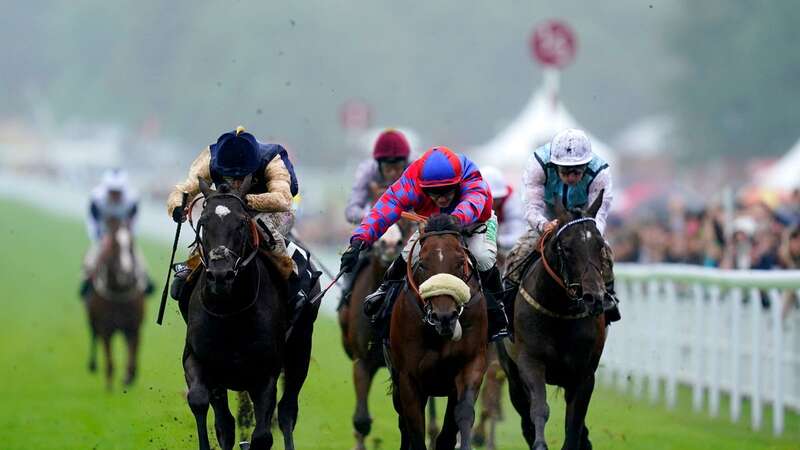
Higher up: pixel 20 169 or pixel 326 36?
pixel 326 36

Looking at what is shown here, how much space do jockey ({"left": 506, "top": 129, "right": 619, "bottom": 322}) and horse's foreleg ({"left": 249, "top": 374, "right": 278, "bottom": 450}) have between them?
1.88m

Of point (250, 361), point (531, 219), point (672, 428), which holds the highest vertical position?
point (531, 219)

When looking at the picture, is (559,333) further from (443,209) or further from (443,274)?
(443,274)

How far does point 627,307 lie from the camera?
17.5 m

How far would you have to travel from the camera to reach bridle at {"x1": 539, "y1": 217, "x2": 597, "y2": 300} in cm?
922

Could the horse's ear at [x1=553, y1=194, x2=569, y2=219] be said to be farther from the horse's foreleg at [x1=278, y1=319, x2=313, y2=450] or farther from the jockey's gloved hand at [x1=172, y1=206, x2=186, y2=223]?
the jockey's gloved hand at [x1=172, y1=206, x2=186, y2=223]

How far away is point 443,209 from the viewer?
9.26m

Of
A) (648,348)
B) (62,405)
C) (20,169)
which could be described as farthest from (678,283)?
(20,169)

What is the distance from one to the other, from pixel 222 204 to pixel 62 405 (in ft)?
22.7

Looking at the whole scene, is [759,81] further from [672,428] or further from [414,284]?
[414,284]

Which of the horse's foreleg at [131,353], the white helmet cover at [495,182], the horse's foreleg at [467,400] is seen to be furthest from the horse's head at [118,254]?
the horse's foreleg at [467,400]

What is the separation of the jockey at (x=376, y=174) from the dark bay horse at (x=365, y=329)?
21cm

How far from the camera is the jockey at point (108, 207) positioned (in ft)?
55.7

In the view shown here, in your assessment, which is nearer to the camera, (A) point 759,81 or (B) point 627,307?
(B) point 627,307
